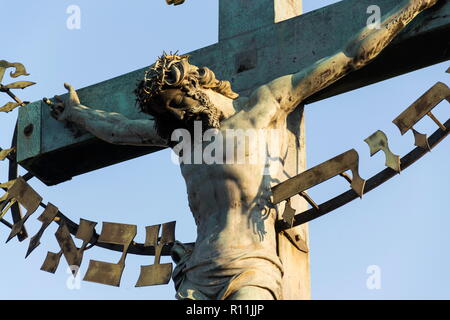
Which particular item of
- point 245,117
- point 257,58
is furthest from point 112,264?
point 257,58

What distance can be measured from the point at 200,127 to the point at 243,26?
3.17ft

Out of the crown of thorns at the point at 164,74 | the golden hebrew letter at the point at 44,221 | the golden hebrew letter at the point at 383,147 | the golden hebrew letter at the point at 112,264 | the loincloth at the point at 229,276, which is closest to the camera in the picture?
the loincloth at the point at 229,276

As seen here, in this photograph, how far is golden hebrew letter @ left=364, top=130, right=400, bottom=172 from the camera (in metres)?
7.70

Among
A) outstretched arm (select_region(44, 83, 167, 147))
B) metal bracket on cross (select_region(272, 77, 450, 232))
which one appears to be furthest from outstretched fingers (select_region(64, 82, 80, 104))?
metal bracket on cross (select_region(272, 77, 450, 232))

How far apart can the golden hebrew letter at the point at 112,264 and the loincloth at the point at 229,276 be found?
714 mm

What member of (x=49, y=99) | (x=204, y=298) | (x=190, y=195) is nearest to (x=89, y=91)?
(x=49, y=99)

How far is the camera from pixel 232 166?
25.5ft

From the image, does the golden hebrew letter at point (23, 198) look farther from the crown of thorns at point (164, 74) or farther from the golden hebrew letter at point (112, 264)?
the crown of thorns at point (164, 74)

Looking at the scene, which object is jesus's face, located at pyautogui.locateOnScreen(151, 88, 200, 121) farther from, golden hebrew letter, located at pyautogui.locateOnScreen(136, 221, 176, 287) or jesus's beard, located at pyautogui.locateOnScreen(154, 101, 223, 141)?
golden hebrew letter, located at pyautogui.locateOnScreen(136, 221, 176, 287)

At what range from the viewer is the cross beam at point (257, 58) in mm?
8336

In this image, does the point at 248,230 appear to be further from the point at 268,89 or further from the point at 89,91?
the point at 89,91

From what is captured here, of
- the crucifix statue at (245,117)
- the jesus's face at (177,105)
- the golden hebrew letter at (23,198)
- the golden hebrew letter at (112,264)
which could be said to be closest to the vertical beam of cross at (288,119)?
the crucifix statue at (245,117)

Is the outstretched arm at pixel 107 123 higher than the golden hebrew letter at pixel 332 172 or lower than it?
higher

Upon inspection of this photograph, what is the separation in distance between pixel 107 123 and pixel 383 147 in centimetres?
160
